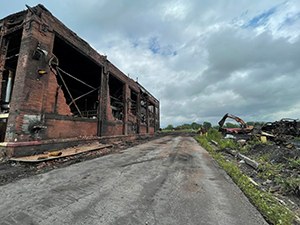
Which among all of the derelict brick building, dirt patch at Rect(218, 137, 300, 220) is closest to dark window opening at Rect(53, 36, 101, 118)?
the derelict brick building

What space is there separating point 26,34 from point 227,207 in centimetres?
961

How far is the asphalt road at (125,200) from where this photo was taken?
80.7 inches

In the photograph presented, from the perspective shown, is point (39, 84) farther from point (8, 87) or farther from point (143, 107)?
point (143, 107)

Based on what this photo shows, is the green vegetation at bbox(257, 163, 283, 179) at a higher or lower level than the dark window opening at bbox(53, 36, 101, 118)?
lower

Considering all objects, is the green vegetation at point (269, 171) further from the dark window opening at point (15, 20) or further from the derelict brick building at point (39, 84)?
the dark window opening at point (15, 20)

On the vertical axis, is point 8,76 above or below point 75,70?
below

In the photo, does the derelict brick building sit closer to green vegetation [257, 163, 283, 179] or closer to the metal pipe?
the metal pipe

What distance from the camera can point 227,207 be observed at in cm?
242

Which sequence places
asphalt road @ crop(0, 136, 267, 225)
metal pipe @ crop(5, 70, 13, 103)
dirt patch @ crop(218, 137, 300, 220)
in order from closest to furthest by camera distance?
asphalt road @ crop(0, 136, 267, 225)
dirt patch @ crop(218, 137, 300, 220)
metal pipe @ crop(5, 70, 13, 103)

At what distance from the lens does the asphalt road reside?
205 centimetres

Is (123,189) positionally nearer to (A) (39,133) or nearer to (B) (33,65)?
(A) (39,133)

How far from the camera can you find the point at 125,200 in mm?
2535

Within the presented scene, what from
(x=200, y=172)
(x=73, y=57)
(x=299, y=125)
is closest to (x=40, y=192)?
(x=200, y=172)

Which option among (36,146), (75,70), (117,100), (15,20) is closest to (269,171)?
(36,146)
